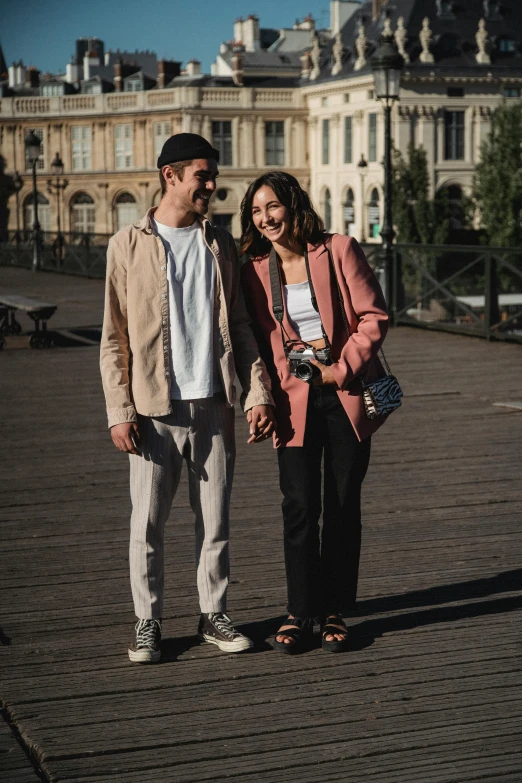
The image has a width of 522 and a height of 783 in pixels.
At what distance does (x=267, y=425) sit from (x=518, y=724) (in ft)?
4.33

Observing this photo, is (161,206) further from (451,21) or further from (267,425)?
(451,21)

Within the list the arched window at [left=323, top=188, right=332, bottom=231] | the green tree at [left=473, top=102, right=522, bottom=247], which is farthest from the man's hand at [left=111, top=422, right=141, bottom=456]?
the arched window at [left=323, top=188, right=332, bottom=231]

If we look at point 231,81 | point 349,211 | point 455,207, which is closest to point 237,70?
point 231,81

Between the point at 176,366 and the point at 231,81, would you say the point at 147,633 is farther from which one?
the point at 231,81

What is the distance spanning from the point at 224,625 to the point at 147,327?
1154mm

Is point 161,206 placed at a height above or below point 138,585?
above

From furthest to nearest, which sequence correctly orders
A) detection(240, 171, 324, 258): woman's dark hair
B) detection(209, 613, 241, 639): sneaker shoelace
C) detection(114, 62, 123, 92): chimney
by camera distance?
detection(114, 62, 123, 92): chimney, detection(209, 613, 241, 639): sneaker shoelace, detection(240, 171, 324, 258): woman's dark hair

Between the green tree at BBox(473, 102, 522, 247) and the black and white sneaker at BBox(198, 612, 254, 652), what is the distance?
183 ft

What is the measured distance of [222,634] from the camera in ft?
14.3

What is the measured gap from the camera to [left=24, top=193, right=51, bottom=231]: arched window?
7181cm

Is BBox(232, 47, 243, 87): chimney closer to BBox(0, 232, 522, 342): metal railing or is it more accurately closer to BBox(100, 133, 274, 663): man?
BBox(0, 232, 522, 342): metal railing

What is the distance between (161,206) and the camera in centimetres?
417

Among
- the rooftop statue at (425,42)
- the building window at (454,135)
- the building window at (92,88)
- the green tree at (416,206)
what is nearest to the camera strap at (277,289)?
the green tree at (416,206)

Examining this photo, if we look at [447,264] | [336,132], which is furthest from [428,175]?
[447,264]
